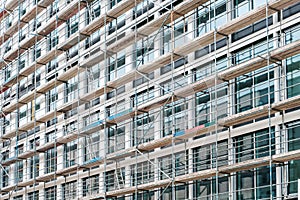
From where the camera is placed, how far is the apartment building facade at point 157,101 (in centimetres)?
704

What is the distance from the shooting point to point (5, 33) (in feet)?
43.7

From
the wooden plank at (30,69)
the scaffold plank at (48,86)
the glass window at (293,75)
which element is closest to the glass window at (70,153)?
the scaffold plank at (48,86)

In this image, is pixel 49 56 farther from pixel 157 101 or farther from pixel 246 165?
pixel 246 165

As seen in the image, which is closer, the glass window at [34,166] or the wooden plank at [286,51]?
the wooden plank at [286,51]

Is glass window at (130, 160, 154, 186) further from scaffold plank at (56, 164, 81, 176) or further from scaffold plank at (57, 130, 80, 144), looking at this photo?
scaffold plank at (57, 130, 80, 144)

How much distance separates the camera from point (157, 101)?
8.45m

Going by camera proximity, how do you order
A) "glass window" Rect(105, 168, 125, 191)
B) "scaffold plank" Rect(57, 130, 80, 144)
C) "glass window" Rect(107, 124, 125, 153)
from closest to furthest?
"glass window" Rect(105, 168, 125, 191) → "glass window" Rect(107, 124, 125, 153) → "scaffold plank" Rect(57, 130, 80, 144)

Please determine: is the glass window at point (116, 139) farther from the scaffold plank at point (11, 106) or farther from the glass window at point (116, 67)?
the scaffold plank at point (11, 106)

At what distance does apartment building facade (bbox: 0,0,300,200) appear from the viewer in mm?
7043

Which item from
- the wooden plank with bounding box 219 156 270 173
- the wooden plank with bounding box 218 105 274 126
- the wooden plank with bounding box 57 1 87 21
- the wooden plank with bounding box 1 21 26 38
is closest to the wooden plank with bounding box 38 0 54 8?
the wooden plank with bounding box 57 1 87 21

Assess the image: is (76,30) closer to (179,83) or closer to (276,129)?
(179,83)

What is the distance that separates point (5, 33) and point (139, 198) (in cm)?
566

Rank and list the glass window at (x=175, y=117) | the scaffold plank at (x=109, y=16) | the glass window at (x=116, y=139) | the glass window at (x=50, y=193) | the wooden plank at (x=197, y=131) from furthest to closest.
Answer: the glass window at (x=50, y=193) → the scaffold plank at (x=109, y=16) → the glass window at (x=116, y=139) → the glass window at (x=175, y=117) → the wooden plank at (x=197, y=131)

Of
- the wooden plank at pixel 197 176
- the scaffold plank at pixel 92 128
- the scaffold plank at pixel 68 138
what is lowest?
the wooden plank at pixel 197 176
